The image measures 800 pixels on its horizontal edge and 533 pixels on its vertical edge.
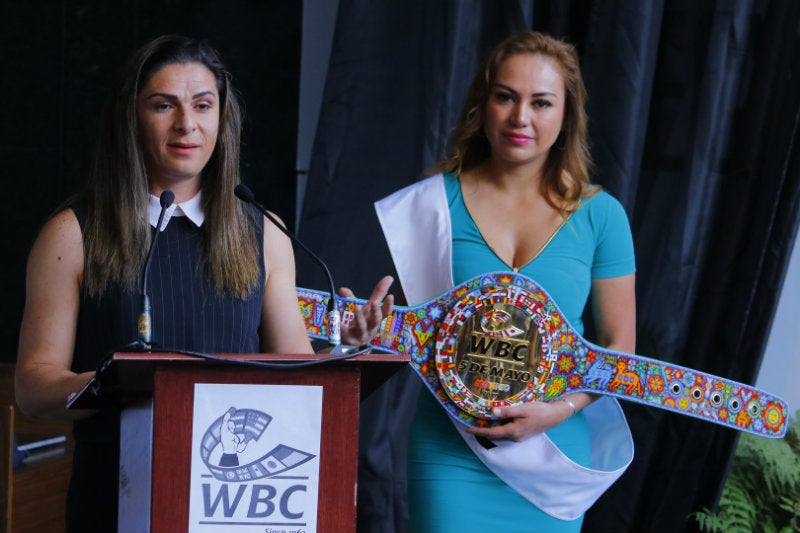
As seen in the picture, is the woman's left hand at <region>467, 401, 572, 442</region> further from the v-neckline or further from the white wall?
the white wall

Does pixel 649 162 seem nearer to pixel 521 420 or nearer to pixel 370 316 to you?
pixel 521 420

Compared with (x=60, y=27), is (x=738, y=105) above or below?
below

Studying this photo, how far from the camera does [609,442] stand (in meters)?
2.10

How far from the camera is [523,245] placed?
79.3 inches

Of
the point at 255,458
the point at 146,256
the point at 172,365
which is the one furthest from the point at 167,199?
the point at 255,458

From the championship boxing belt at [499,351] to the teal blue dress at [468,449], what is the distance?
5 cm

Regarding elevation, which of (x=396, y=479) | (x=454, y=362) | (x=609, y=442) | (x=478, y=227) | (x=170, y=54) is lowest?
(x=396, y=479)

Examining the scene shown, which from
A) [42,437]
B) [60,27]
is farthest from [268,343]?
[60,27]

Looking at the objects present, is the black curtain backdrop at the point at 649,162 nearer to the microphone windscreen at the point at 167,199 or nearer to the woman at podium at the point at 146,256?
the woman at podium at the point at 146,256

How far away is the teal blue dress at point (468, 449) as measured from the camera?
1.97 meters

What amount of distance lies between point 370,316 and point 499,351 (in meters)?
0.31

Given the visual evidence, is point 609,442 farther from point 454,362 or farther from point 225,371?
point 225,371

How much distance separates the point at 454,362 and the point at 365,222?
1.03 metres

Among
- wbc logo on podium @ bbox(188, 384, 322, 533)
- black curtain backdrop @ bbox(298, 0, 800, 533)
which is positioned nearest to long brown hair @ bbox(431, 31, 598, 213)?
black curtain backdrop @ bbox(298, 0, 800, 533)
